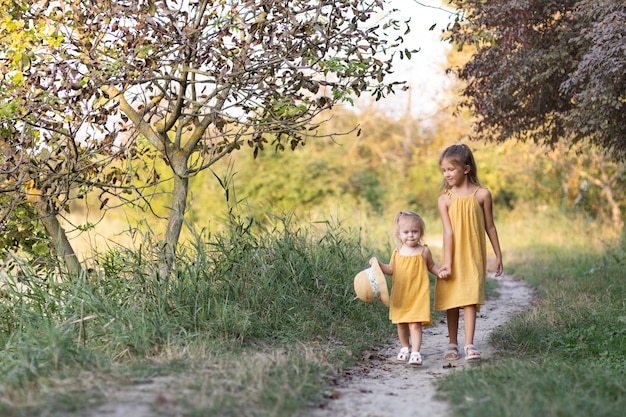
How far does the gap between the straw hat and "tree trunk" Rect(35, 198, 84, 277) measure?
94.5 inches

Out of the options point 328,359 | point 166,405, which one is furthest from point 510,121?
point 166,405

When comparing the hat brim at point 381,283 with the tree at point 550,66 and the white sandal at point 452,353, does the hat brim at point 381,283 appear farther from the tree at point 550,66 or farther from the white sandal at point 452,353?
the tree at point 550,66

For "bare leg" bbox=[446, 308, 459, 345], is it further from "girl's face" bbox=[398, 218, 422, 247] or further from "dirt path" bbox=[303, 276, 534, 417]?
"girl's face" bbox=[398, 218, 422, 247]

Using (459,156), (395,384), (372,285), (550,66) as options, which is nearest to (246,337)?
(372,285)

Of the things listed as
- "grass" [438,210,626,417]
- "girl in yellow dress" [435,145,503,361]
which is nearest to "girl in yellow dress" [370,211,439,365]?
"girl in yellow dress" [435,145,503,361]

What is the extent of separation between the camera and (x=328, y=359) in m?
5.20

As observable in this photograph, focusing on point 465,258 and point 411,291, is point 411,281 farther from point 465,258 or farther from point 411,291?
point 465,258

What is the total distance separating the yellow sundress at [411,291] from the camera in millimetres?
5516

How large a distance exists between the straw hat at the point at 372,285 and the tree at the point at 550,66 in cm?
296

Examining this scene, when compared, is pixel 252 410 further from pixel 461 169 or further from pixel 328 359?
pixel 461 169

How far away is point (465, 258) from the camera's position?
5.57 m

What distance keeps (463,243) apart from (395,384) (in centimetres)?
126

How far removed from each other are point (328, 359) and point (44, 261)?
2922 mm

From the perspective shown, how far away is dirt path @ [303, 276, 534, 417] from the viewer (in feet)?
13.4
